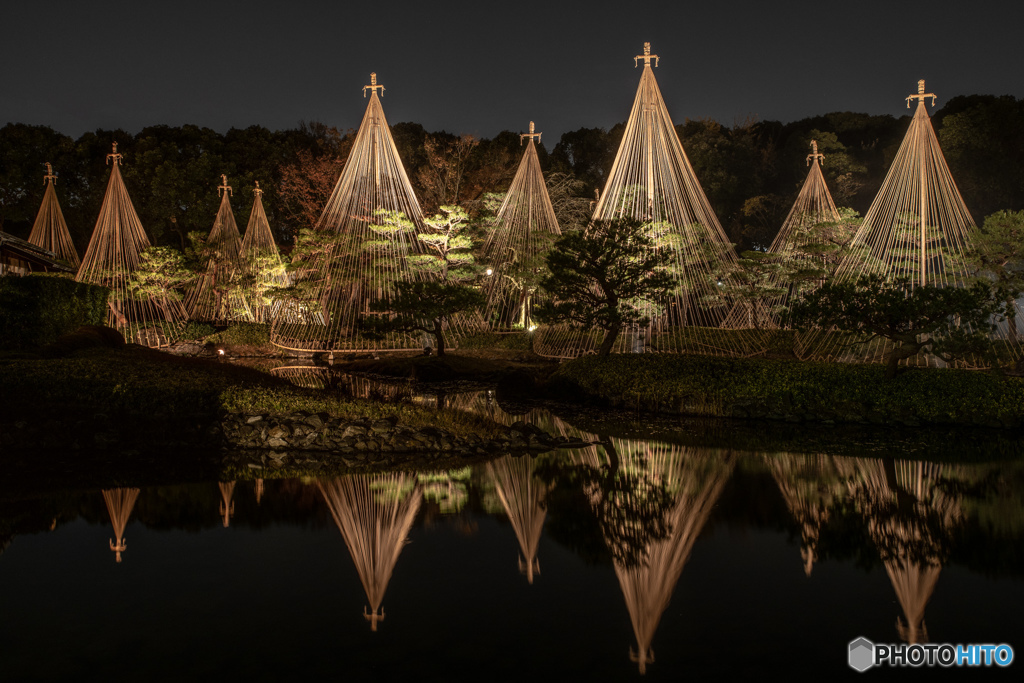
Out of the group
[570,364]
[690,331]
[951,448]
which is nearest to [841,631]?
[951,448]

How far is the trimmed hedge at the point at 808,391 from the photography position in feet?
30.7

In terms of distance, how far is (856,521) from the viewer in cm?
522

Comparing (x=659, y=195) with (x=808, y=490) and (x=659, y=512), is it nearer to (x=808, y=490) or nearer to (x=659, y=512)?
(x=808, y=490)

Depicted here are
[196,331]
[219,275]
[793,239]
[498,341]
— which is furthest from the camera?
[219,275]

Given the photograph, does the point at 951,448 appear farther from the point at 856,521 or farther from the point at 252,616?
the point at 252,616

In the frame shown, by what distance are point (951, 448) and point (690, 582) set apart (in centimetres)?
556

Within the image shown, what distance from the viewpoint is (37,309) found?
1236 cm

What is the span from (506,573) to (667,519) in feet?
5.13

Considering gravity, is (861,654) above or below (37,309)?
below

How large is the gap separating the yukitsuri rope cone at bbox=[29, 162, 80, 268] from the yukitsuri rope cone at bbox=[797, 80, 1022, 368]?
27270mm

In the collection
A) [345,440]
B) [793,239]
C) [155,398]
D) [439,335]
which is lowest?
[345,440]

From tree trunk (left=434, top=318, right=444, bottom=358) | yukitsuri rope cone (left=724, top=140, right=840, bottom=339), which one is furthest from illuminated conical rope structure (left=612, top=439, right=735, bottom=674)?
yukitsuri rope cone (left=724, top=140, right=840, bottom=339)

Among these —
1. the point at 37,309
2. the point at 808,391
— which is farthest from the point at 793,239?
the point at 37,309

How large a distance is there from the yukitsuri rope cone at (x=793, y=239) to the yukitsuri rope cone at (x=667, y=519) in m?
Result: 9.51
